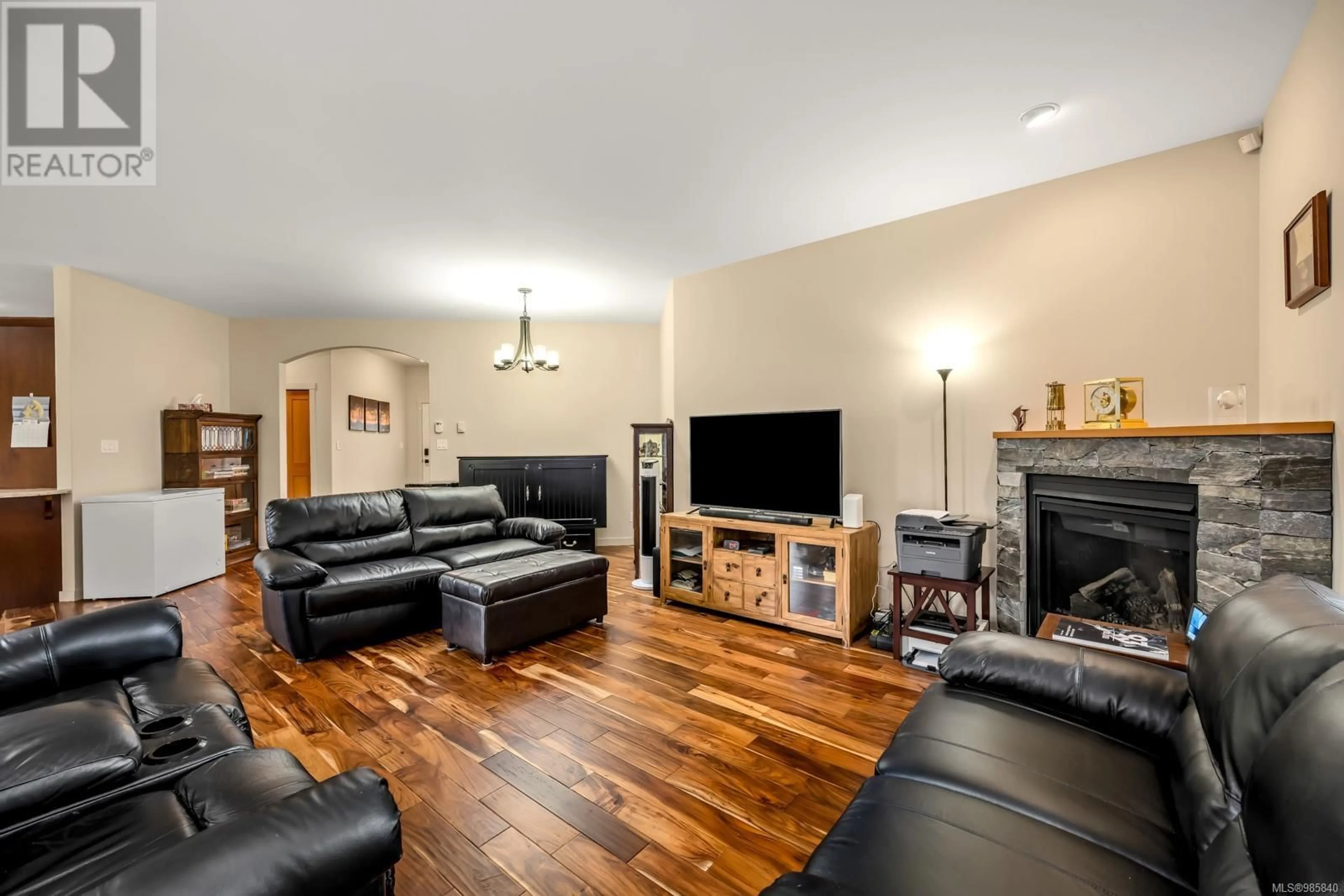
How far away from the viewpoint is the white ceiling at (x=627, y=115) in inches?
70.2

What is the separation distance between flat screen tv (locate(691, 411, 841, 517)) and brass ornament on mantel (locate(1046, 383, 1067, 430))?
3.54 ft

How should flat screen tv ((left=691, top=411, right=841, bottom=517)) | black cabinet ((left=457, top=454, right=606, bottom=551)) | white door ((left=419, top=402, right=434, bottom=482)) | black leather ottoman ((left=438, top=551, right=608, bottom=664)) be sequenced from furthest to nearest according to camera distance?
1. white door ((left=419, top=402, right=434, bottom=482))
2. black cabinet ((left=457, top=454, right=606, bottom=551))
3. flat screen tv ((left=691, top=411, right=841, bottom=517))
4. black leather ottoman ((left=438, top=551, right=608, bottom=664))

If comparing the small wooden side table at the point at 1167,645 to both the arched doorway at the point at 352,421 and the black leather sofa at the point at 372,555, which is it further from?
the arched doorway at the point at 352,421

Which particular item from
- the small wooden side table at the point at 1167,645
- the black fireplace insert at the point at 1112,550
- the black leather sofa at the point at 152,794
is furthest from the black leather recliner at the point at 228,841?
the black fireplace insert at the point at 1112,550

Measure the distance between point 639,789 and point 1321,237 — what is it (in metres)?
2.98

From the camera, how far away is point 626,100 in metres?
2.20

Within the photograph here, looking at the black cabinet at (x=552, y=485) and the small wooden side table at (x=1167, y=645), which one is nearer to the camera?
the small wooden side table at (x=1167, y=645)

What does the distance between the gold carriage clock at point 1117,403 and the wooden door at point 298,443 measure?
8.56 meters

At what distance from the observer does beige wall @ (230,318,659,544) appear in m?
5.98

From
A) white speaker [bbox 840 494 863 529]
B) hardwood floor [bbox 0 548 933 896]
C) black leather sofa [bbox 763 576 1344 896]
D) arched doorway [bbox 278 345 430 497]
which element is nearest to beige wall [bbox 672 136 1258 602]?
white speaker [bbox 840 494 863 529]

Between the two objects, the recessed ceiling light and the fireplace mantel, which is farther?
the recessed ceiling light

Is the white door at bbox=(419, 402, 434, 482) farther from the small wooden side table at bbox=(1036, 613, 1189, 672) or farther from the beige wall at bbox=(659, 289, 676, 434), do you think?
the small wooden side table at bbox=(1036, 613, 1189, 672)

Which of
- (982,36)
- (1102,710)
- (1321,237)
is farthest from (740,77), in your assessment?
(1102,710)

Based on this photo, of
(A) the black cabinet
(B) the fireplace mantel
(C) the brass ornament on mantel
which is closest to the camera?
(B) the fireplace mantel
